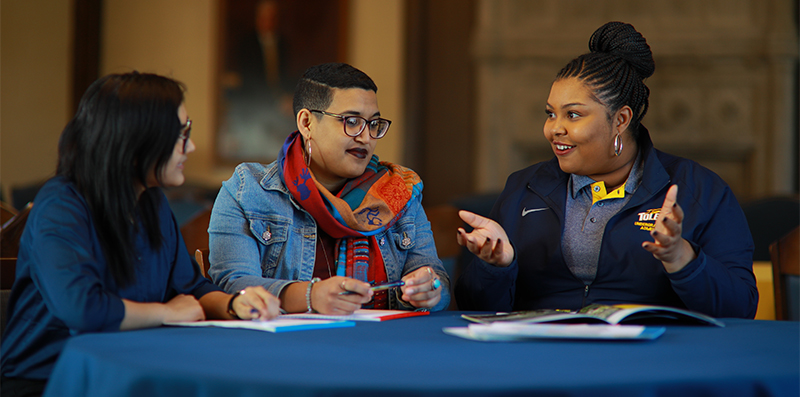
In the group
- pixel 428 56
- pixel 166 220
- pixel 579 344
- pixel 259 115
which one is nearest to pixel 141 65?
pixel 259 115

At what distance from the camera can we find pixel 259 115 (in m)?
6.27

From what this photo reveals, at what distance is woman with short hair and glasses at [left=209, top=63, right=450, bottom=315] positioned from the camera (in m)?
1.74

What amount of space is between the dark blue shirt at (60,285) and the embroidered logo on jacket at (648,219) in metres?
1.12

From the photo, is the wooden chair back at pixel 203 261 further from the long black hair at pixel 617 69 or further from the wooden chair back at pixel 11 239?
the long black hair at pixel 617 69

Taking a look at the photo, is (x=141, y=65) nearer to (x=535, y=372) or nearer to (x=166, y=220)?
(x=166, y=220)

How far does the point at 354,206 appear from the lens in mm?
1882

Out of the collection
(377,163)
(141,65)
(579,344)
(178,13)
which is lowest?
(579,344)

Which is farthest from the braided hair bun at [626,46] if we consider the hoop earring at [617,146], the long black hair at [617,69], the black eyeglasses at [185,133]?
the black eyeglasses at [185,133]

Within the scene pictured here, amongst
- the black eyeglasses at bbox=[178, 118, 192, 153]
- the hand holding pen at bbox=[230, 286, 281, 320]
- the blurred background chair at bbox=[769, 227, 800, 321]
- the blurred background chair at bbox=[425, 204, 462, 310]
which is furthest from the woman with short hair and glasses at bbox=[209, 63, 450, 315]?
the blurred background chair at bbox=[425, 204, 462, 310]

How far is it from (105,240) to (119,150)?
16cm

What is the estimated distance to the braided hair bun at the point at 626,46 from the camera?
6.18ft

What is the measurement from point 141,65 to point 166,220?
5.35 m

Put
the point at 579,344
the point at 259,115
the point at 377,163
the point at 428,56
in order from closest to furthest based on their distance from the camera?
the point at 579,344 < the point at 377,163 < the point at 428,56 < the point at 259,115

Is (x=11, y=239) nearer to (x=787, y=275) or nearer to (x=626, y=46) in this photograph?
(x=626, y=46)
